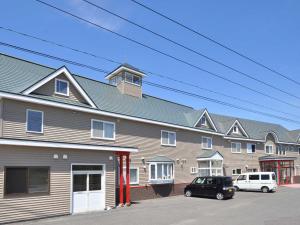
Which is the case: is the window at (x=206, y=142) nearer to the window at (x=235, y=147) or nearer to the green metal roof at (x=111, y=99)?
the green metal roof at (x=111, y=99)

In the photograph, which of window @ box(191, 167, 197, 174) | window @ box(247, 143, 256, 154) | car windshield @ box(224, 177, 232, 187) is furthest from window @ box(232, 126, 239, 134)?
car windshield @ box(224, 177, 232, 187)

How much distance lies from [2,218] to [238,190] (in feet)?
82.5

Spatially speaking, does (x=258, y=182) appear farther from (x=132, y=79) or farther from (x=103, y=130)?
(x=103, y=130)

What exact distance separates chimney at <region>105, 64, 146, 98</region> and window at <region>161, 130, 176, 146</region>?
3992mm

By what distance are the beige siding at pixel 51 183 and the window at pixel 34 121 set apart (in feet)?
7.04

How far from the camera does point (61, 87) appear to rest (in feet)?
72.9

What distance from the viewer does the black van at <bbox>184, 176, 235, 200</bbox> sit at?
2670 cm

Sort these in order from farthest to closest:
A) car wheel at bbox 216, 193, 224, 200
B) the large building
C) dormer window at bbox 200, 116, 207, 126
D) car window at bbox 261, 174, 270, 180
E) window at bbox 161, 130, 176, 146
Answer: dormer window at bbox 200, 116, 207, 126, car window at bbox 261, 174, 270, 180, window at bbox 161, 130, 176, 146, car wheel at bbox 216, 193, 224, 200, the large building

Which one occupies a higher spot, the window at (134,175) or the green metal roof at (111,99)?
the green metal roof at (111,99)

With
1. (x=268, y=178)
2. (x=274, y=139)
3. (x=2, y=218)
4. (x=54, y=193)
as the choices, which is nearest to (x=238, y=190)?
(x=268, y=178)

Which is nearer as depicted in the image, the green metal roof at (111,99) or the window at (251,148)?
the green metal roof at (111,99)

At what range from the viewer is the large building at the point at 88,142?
17.8 metres

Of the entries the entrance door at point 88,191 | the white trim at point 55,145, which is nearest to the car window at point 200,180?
the white trim at point 55,145

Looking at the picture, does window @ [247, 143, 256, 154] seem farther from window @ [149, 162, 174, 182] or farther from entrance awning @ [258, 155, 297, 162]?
window @ [149, 162, 174, 182]
